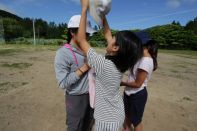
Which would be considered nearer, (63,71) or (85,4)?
(85,4)

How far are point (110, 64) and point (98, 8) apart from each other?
42cm

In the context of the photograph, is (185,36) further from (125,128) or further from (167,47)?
(125,128)

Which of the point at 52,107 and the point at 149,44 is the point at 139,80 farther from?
the point at 52,107

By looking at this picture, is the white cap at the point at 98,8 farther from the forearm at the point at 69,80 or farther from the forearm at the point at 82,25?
the forearm at the point at 69,80

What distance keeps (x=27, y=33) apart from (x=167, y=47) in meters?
32.1

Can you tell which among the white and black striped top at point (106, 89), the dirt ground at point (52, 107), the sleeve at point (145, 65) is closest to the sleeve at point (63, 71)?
the white and black striped top at point (106, 89)

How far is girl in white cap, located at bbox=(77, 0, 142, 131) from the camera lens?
179 cm

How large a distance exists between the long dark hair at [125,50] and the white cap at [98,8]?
0.21 metres

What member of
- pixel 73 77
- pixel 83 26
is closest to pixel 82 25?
pixel 83 26

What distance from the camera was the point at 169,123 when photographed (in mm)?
4488

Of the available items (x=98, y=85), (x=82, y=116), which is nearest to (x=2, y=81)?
(x=82, y=116)

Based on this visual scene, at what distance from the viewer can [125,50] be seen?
5.89ft

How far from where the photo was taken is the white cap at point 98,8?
1.66 metres

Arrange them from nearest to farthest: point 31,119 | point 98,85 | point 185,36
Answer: point 98,85 → point 31,119 → point 185,36
